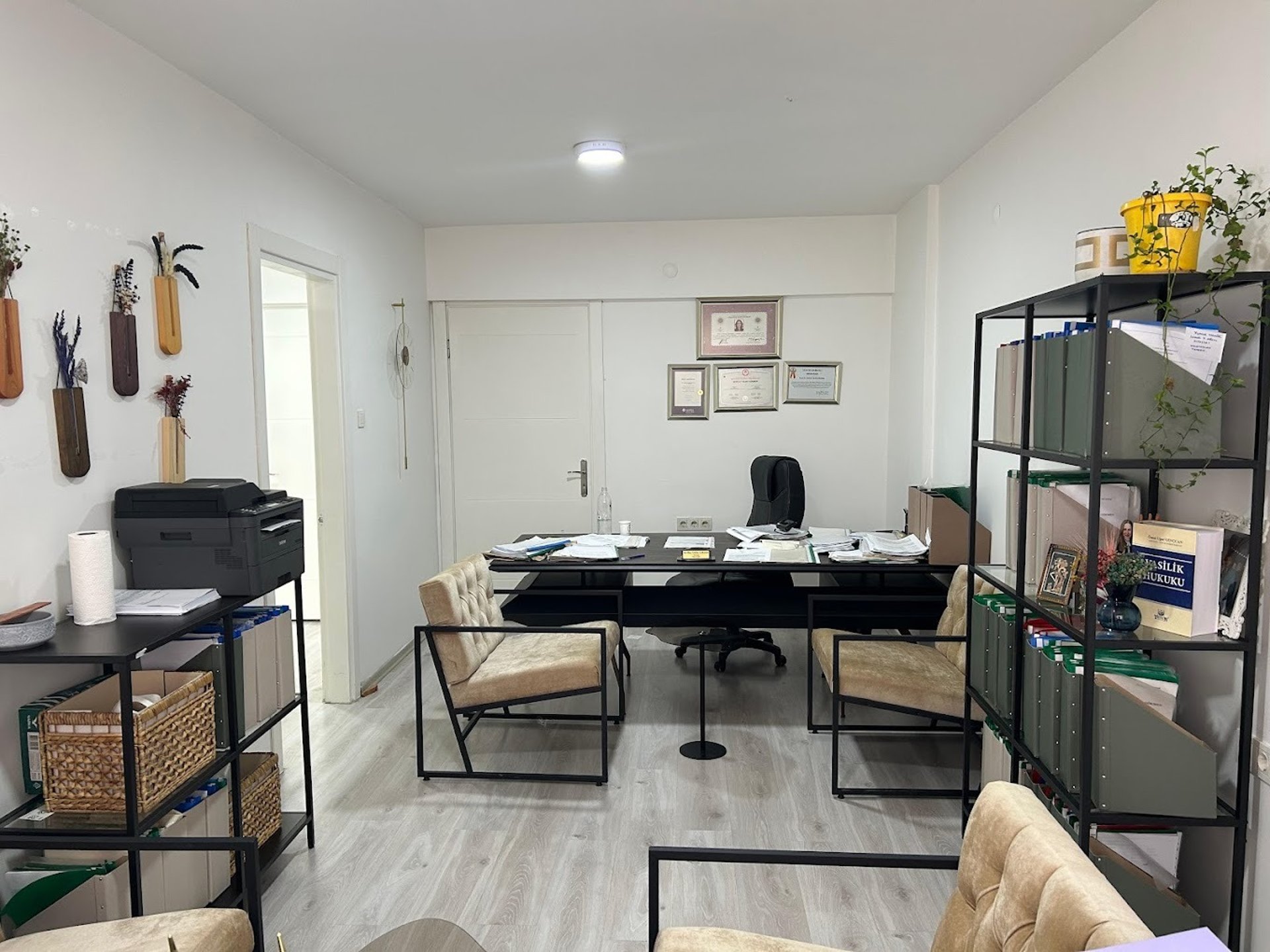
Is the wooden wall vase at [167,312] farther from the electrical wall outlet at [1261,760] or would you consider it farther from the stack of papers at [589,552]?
the electrical wall outlet at [1261,760]

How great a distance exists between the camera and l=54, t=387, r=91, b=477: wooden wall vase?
7.90 ft

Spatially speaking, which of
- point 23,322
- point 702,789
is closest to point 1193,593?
point 702,789

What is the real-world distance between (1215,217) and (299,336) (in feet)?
16.9

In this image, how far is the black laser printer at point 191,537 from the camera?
259cm

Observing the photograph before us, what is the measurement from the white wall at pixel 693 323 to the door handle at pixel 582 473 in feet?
0.55

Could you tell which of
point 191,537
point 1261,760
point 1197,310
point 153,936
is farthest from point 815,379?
point 153,936

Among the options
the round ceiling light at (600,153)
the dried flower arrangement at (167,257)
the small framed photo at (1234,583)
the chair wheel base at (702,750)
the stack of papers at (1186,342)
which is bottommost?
the chair wheel base at (702,750)

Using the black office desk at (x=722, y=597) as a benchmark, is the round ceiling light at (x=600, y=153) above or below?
above

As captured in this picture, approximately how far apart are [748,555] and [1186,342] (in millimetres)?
2238

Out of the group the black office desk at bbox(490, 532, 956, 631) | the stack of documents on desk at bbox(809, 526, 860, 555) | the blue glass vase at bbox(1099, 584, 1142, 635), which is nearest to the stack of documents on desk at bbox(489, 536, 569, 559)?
the black office desk at bbox(490, 532, 956, 631)

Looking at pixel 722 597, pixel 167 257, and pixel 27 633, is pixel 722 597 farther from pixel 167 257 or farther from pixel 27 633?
pixel 27 633

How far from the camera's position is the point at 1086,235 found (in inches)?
89.0

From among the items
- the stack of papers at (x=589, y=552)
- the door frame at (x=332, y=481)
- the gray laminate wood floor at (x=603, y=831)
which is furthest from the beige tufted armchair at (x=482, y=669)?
the door frame at (x=332, y=481)

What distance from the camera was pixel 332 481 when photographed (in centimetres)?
438
